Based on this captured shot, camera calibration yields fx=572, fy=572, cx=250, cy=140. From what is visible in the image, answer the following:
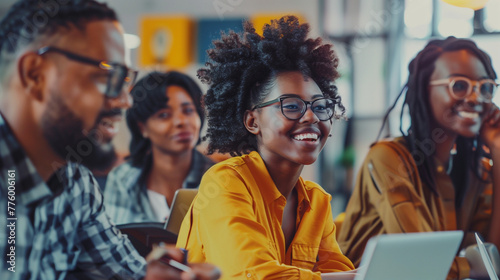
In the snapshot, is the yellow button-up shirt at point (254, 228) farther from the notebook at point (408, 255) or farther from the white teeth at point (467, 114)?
the white teeth at point (467, 114)

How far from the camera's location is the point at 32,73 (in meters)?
1.42

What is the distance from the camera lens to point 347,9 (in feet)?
19.6

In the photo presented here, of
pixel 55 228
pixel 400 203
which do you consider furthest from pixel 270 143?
pixel 400 203

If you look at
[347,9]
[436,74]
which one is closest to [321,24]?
[347,9]

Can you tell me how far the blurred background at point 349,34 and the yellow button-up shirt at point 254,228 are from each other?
3397mm

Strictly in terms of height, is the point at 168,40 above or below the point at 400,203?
above

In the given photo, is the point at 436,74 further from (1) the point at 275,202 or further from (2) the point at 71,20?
(2) the point at 71,20

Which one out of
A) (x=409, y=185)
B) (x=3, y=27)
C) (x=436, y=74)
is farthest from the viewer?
(x=436, y=74)

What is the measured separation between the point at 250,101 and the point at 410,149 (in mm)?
892

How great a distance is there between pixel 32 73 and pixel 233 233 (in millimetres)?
637

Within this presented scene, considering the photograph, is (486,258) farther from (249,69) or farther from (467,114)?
(467,114)

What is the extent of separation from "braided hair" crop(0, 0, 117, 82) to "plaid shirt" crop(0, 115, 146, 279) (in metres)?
0.19

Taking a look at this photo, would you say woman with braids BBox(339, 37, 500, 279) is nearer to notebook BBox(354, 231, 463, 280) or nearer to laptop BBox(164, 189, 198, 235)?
Result: laptop BBox(164, 189, 198, 235)

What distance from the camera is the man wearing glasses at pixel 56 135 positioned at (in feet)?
4.65
